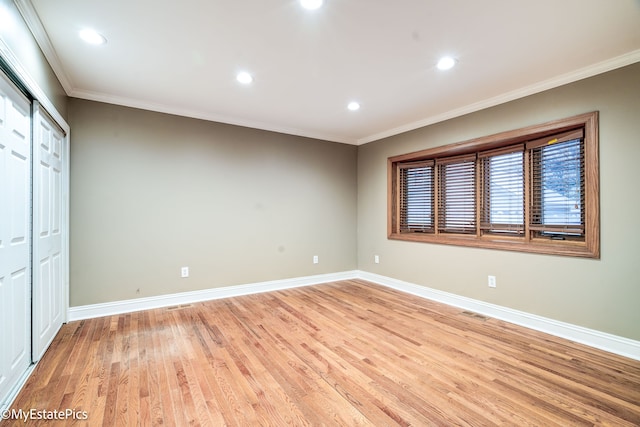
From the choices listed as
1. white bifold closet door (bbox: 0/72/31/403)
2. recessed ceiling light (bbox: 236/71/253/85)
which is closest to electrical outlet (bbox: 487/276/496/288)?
recessed ceiling light (bbox: 236/71/253/85)

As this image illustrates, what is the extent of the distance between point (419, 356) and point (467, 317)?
127 centimetres

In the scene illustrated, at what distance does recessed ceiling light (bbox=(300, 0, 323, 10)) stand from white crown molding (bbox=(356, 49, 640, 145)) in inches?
97.2

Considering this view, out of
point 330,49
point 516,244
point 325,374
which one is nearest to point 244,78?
point 330,49

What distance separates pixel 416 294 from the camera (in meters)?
4.23

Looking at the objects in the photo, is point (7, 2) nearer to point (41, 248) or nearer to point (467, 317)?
point (41, 248)

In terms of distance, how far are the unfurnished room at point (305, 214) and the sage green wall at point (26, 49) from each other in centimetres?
2

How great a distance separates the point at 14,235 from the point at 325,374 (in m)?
2.37

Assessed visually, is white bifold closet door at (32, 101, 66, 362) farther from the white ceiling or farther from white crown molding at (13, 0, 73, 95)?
the white ceiling

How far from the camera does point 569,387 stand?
2.00 metres

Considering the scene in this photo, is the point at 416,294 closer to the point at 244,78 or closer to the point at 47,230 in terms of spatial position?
the point at 244,78

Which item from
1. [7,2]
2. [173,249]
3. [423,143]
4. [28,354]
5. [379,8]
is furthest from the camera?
[423,143]

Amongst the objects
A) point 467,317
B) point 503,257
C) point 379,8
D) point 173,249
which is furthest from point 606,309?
point 173,249

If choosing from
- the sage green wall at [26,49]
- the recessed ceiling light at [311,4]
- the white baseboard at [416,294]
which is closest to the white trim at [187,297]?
the white baseboard at [416,294]

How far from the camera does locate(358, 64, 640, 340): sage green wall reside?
247 centimetres
